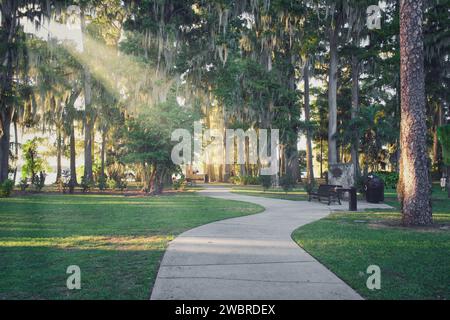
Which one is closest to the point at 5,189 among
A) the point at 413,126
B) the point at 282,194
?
the point at 282,194

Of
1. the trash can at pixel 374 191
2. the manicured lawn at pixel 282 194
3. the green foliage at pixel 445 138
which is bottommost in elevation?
the manicured lawn at pixel 282 194

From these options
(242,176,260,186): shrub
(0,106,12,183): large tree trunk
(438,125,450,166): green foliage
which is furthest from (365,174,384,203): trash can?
(242,176,260,186): shrub

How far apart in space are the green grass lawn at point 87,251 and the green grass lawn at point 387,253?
2.91 meters

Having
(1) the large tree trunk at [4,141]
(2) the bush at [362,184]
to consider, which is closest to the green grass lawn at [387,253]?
(2) the bush at [362,184]

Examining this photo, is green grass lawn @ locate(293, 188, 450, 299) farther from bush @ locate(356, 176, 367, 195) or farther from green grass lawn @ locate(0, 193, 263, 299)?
bush @ locate(356, 176, 367, 195)

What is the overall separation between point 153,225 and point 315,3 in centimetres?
1836

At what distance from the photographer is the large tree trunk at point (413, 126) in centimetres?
973

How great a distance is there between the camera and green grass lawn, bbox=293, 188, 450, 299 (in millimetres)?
4691

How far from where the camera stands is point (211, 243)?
7.31 meters

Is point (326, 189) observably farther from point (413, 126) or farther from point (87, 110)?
point (87, 110)

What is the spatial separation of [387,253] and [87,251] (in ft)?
18.4

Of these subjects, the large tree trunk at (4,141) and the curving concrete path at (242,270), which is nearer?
the curving concrete path at (242,270)

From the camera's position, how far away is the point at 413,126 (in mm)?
9781

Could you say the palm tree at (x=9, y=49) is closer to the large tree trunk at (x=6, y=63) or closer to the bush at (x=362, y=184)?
the large tree trunk at (x=6, y=63)
